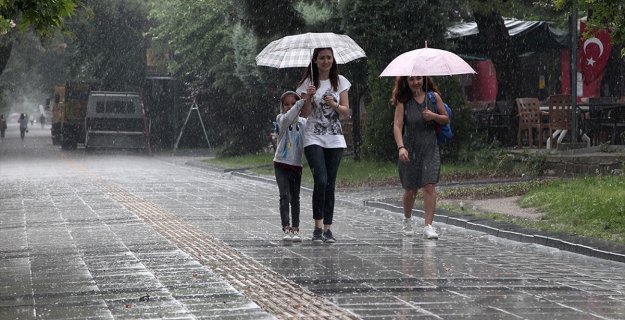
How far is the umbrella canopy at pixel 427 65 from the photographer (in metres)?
12.1

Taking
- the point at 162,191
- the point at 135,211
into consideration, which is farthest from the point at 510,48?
the point at 135,211

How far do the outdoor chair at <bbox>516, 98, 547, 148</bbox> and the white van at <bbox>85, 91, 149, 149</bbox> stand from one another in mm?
19750

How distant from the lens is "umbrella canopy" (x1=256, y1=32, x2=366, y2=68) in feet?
39.0

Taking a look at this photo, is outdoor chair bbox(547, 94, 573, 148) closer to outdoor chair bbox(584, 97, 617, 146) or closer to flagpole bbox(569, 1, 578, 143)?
outdoor chair bbox(584, 97, 617, 146)

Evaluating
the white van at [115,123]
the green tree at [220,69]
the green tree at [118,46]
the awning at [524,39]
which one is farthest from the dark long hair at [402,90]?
the green tree at [118,46]

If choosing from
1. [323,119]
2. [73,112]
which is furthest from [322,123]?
[73,112]

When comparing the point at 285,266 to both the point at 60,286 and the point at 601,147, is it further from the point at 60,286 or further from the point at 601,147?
the point at 601,147

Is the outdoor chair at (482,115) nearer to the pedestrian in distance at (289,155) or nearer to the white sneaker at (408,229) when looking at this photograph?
the white sneaker at (408,229)

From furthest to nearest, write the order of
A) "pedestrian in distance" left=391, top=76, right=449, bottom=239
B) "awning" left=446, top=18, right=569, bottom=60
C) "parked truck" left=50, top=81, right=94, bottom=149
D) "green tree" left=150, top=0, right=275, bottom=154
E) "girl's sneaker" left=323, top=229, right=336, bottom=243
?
"parked truck" left=50, top=81, right=94, bottom=149 → "green tree" left=150, top=0, right=275, bottom=154 → "awning" left=446, top=18, right=569, bottom=60 → "pedestrian in distance" left=391, top=76, right=449, bottom=239 → "girl's sneaker" left=323, top=229, right=336, bottom=243

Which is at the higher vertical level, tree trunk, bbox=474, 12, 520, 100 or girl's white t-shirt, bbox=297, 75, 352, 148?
tree trunk, bbox=474, 12, 520, 100

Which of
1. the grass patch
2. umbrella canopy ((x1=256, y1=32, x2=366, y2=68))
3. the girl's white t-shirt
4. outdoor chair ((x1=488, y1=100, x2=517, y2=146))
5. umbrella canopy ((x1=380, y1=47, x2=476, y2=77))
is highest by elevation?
umbrella canopy ((x1=256, y1=32, x2=366, y2=68))

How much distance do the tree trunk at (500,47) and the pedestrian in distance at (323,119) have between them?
16765mm

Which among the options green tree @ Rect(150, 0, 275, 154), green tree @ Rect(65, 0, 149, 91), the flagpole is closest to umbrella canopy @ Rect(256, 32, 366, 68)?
the flagpole

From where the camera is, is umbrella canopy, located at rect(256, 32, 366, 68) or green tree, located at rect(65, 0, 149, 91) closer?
umbrella canopy, located at rect(256, 32, 366, 68)
